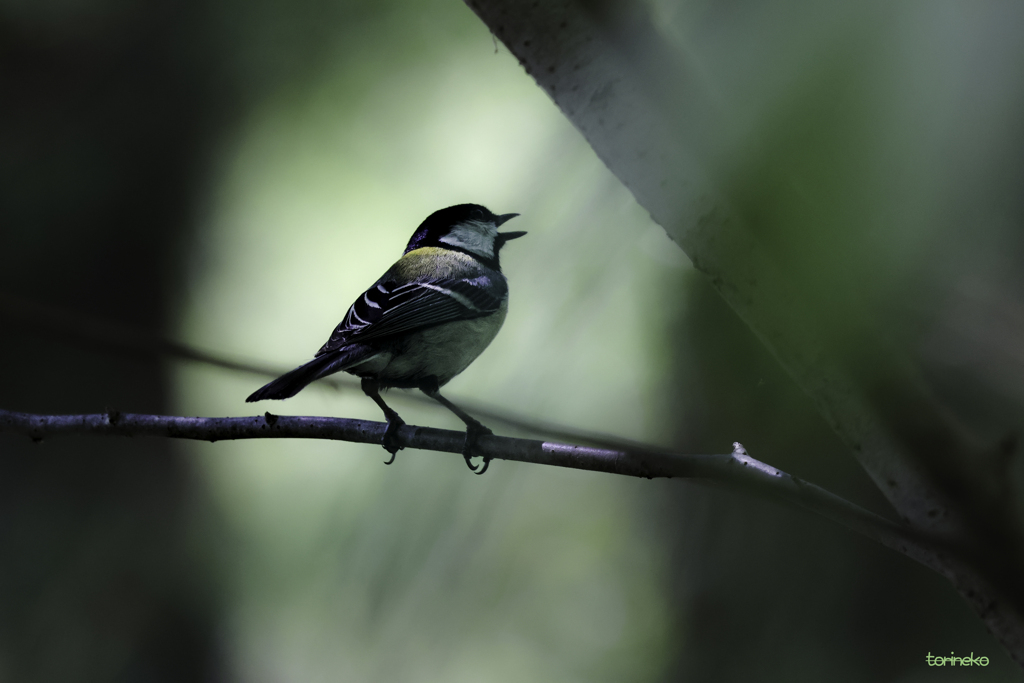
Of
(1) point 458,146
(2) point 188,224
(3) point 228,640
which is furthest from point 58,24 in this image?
(3) point 228,640

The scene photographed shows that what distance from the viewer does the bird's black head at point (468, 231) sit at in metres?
0.67

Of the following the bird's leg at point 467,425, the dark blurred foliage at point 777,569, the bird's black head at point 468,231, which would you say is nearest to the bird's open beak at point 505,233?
the bird's black head at point 468,231

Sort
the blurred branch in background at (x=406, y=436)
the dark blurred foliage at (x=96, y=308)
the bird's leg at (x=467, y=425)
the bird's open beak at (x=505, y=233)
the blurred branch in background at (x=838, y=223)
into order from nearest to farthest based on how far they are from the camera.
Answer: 1. the blurred branch in background at (x=838, y=223)
2. the blurred branch in background at (x=406, y=436)
3. the bird's leg at (x=467, y=425)
4. the bird's open beak at (x=505, y=233)
5. the dark blurred foliage at (x=96, y=308)

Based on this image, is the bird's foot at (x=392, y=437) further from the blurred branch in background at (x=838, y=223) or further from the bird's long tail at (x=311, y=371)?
the blurred branch in background at (x=838, y=223)

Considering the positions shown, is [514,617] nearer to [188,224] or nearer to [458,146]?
[458,146]

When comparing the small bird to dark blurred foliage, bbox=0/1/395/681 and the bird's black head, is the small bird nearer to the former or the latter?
the bird's black head

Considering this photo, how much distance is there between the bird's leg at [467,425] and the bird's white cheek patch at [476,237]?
0.16 m

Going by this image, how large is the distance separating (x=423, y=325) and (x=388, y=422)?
9cm

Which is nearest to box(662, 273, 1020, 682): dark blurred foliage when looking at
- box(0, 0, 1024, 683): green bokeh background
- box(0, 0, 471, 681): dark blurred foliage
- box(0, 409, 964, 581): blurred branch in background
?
box(0, 0, 1024, 683): green bokeh background

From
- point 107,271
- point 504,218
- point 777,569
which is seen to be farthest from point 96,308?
point 777,569

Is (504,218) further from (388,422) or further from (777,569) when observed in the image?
(777,569)

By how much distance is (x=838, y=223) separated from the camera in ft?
0.78

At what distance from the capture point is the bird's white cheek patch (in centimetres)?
68

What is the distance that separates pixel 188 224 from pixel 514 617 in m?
0.99
